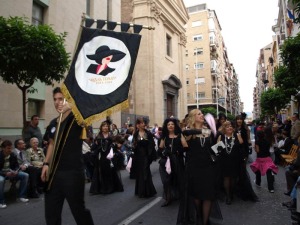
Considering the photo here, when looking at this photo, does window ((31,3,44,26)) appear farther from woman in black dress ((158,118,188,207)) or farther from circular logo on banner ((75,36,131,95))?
circular logo on banner ((75,36,131,95))

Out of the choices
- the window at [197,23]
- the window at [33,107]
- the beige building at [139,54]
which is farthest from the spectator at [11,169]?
the window at [197,23]

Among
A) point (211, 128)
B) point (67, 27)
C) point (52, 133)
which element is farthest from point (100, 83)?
point (67, 27)

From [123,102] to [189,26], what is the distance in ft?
200

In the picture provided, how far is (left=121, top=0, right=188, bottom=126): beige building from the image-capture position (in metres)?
27.6

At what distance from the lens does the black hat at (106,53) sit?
3761 mm

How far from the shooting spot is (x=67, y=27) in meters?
15.8

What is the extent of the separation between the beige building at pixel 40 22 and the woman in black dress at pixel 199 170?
908 centimetres

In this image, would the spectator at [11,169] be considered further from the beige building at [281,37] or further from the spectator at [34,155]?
the beige building at [281,37]

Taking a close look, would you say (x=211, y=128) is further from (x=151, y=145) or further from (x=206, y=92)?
(x=206, y=92)

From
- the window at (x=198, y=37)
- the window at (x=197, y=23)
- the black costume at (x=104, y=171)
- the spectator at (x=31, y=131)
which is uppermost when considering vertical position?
the window at (x=197, y=23)

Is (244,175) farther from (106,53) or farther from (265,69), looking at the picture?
(265,69)

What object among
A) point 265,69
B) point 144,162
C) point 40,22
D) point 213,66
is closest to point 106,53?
point 144,162

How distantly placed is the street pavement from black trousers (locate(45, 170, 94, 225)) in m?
2.04

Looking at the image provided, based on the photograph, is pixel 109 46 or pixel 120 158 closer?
pixel 109 46
